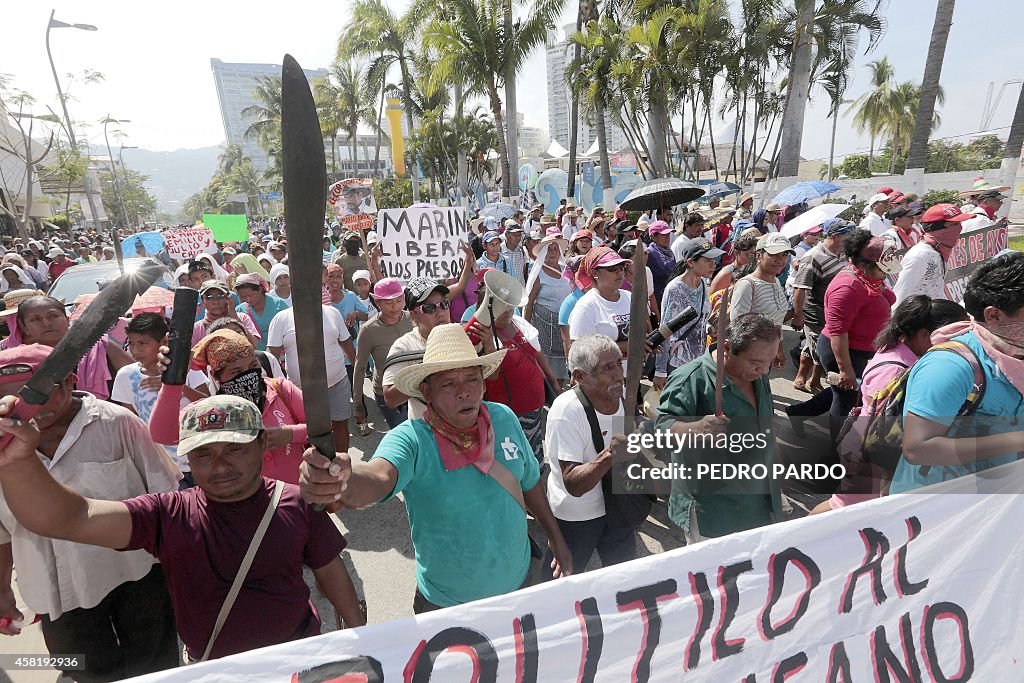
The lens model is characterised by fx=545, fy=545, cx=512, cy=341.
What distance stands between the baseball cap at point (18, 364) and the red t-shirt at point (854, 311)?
4.58 m

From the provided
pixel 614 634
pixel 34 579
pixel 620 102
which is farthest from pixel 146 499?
pixel 620 102

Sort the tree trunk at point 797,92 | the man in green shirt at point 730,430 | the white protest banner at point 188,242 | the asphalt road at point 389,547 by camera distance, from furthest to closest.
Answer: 1. the tree trunk at point 797,92
2. the white protest banner at point 188,242
3. the asphalt road at point 389,547
4. the man in green shirt at point 730,430

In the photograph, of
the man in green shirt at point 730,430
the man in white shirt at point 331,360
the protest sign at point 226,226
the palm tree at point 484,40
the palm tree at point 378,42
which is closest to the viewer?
the man in green shirt at point 730,430

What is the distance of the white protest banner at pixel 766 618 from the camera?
1.51m

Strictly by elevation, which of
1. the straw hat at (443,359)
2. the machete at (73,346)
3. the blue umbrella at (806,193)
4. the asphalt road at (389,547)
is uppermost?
the blue umbrella at (806,193)

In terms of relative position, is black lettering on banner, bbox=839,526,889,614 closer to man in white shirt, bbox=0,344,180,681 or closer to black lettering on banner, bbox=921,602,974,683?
black lettering on banner, bbox=921,602,974,683

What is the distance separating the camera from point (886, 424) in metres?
2.40

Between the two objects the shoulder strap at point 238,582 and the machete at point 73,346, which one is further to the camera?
the shoulder strap at point 238,582

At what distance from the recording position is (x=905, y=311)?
2844 millimetres

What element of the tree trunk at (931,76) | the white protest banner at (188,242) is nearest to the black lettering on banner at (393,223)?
the white protest banner at (188,242)

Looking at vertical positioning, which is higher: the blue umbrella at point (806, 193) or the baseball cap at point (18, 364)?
the blue umbrella at point (806, 193)

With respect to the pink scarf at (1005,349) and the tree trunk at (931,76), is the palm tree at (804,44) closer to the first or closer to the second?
the tree trunk at (931,76)

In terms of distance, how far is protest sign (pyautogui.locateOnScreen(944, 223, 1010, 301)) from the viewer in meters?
4.59

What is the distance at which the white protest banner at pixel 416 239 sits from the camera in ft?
18.5
